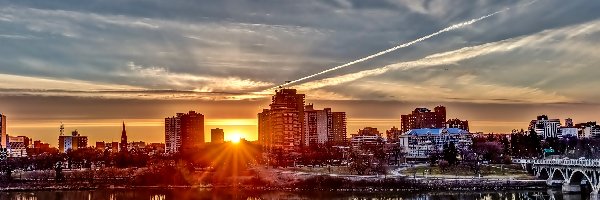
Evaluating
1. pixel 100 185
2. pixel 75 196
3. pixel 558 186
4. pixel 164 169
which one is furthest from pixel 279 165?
pixel 558 186

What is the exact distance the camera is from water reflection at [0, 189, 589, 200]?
67.9 meters

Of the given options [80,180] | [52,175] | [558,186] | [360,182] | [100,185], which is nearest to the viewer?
[558,186]

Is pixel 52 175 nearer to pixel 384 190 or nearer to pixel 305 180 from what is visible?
pixel 305 180

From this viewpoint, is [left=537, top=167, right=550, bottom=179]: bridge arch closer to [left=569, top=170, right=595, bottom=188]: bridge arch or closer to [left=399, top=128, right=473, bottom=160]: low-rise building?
[left=569, top=170, right=595, bottom=188]: bridge arch

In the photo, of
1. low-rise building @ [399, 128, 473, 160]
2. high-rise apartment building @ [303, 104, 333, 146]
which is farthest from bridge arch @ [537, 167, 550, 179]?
high-rise apartment building @ [303, 104, 333, 146]

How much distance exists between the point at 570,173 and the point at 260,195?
3303cm

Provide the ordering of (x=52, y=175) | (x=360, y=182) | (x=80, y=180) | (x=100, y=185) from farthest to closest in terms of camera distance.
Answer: (x=52, y=175)
(x=80, y=180)
(x=100, y=185)
(x=360, y=182)

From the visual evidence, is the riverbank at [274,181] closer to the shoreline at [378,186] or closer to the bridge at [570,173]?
the shoreline at [378,186]

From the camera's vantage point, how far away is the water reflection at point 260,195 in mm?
67938

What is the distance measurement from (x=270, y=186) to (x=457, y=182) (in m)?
22.5

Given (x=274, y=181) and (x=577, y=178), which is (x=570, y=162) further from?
(x=274, y=181)

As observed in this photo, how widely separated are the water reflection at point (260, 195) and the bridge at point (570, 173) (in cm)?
164

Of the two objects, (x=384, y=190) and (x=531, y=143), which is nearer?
(x=384, y=190)

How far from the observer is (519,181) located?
76.8 metres
